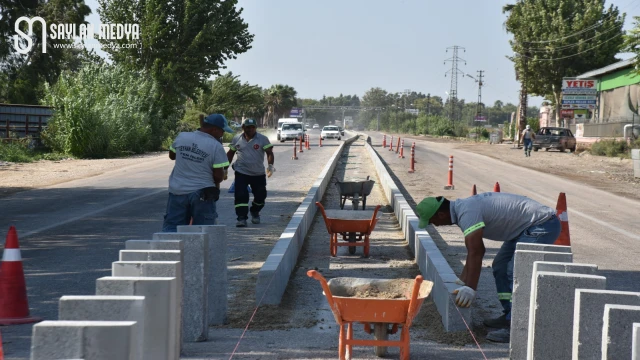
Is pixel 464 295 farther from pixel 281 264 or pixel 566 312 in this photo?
pixel 281 264

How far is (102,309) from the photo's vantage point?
4.08m

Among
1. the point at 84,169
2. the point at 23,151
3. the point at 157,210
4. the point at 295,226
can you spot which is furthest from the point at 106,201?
the point at 23,151

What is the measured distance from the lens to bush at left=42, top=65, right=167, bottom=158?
36688 mm

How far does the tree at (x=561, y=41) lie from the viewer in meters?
66.7

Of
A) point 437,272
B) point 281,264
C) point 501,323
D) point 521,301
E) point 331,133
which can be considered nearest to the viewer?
point 521,301

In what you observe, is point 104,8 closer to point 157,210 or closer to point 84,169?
point 84,169

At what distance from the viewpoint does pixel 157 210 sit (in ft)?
53.8

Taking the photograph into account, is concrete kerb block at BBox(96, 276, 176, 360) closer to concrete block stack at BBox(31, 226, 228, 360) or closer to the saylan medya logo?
concrete block stack at BBox(31, 226, 228, 360)

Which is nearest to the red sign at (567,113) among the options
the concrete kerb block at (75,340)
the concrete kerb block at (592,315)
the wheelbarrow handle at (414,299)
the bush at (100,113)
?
the bush at (100,113)

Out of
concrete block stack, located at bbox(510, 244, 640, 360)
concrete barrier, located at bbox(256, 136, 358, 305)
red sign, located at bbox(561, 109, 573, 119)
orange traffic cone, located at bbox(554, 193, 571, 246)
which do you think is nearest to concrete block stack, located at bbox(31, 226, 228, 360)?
concrete barrier, located at bbox(256, 136, 358, 305)

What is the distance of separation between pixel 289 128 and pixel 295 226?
163 ft

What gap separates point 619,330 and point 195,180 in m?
5.20

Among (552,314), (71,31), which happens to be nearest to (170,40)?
(71,31)

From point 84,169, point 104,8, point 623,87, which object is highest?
point 104,8
